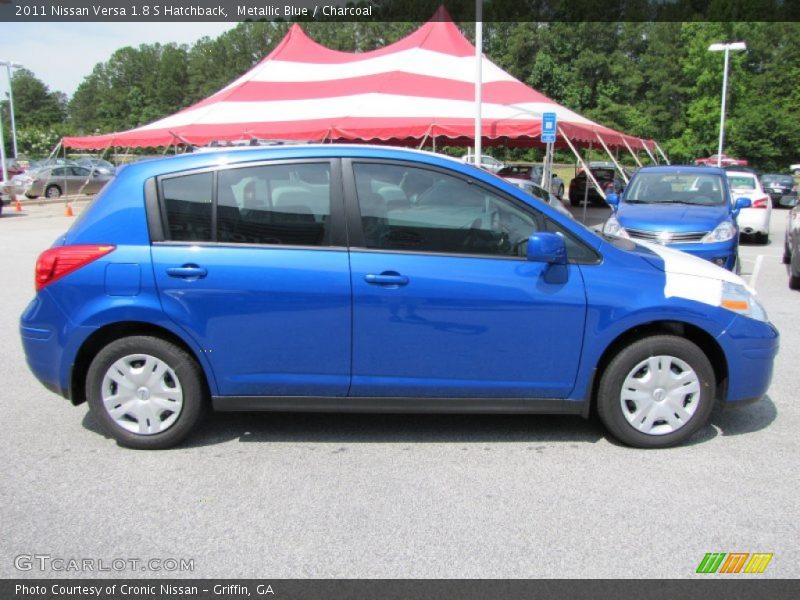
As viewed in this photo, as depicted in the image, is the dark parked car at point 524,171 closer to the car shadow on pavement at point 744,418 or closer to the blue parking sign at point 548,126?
the blue parking sign at point 548,126

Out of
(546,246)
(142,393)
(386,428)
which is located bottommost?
(386,428)

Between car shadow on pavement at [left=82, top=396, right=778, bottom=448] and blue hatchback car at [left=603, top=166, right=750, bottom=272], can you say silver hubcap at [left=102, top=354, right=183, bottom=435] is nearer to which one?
car shadow on pavement at [left=82, top=396, right=778, bottom=448]

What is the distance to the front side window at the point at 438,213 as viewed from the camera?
3953 mm

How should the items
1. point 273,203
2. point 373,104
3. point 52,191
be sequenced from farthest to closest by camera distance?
point 52,191
point 373,104
point 273,203

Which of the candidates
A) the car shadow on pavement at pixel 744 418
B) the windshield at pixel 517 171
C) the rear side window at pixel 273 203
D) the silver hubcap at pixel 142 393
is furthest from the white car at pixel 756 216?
the silver hubcap at pixel 142 393

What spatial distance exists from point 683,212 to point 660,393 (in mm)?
6270

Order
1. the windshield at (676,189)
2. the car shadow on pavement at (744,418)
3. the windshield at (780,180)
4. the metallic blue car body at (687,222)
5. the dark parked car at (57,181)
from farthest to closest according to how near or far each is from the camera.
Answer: the dark parked car at (57,181) < the windshield at (780,180) < the windshield at (676,189) < the metallic blue car body at (687,222) < the car shadow on pavement at (744,418)

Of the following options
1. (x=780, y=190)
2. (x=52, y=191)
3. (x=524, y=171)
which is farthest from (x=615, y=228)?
(x=52, y=191)

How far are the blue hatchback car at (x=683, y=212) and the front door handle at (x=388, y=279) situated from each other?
20.2ft

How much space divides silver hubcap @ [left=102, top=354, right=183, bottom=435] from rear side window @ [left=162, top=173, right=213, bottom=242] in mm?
764

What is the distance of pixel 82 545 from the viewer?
308 centimetres

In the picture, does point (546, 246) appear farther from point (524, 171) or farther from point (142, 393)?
point (524, 171)

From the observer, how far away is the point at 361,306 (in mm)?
3842
